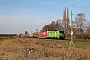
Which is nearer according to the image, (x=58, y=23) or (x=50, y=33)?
(x=50, y=33)

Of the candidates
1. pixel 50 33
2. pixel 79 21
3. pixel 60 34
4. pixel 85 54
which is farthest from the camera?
pixel 79 21

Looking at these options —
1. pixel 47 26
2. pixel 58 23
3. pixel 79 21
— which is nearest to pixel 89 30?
pixel 79 21

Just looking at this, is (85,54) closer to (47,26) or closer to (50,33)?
(50,33)

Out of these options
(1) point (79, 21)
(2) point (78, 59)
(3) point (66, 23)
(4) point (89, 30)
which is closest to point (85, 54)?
(2) point (78, 59)

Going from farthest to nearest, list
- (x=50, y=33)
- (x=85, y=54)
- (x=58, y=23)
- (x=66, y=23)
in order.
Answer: (x=58, y=23), (x=66, y=23), (x=50, y=33), (x=85, y=54)

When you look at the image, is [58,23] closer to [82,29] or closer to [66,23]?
[66,23]

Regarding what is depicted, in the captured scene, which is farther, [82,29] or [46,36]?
[82,29]

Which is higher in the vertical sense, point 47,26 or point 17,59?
point 47,26

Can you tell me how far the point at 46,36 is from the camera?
Result: 8038 centimetres

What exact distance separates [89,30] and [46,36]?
61.1ft

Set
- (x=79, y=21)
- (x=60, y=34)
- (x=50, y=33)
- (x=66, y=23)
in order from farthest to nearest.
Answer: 1. (x=66, y=23)
2. (x=79, y=21)
3. (x=50, y=33)
4. (x=60, y=34)

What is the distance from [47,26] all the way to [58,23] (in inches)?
361

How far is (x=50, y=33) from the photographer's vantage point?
255 feet

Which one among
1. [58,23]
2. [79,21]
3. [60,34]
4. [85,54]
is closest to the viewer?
[85,54]
